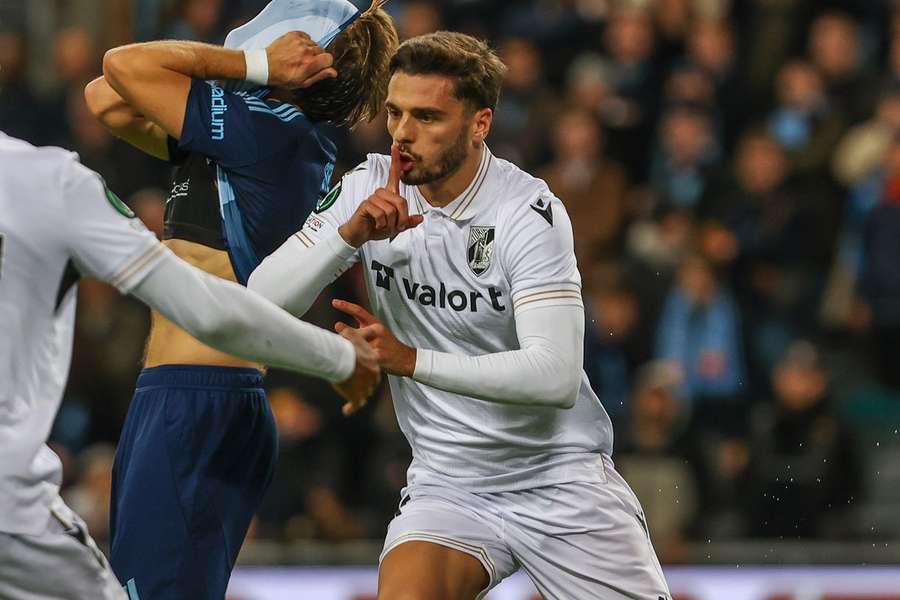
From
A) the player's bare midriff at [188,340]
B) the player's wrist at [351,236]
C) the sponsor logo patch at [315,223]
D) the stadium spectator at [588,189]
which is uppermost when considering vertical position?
the player's wrist at [351,236]

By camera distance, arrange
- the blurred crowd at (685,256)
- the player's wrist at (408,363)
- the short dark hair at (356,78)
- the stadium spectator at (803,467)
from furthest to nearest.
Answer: the blurred crowd at (685,256) → the stadium spectator at (803,467) → the short dark hair at (356,78) → the player's wrist at (408,363)

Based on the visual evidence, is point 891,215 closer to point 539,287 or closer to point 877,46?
point 877,46

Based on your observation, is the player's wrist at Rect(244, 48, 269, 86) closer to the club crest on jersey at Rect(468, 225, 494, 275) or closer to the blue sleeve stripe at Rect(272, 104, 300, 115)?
the blue sleeve stripe at Rect(272, 104, 300, 115)

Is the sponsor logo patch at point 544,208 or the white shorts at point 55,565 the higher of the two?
the sponsor logo patch at point 544,208

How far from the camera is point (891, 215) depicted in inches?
372

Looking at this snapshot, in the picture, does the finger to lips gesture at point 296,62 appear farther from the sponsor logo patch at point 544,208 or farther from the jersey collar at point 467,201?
the sponsor logo patch at point 544,208

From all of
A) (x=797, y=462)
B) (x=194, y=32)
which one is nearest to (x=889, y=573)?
(x=797, y=462)

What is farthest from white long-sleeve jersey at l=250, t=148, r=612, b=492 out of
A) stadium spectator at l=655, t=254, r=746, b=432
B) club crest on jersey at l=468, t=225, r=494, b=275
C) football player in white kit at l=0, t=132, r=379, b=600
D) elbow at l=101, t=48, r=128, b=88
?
stadium spectator at l=655, t=254, r=746, b=432

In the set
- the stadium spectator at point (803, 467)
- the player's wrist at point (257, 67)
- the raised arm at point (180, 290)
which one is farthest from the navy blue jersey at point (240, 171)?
the stadium spectator at point (803, 467)

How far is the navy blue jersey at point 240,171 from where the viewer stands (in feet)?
17.0

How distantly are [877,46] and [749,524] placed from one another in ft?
12.8

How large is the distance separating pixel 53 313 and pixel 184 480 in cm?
137

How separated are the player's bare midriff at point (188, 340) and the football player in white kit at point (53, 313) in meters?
1.22

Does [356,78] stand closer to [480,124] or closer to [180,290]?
[480,124]
